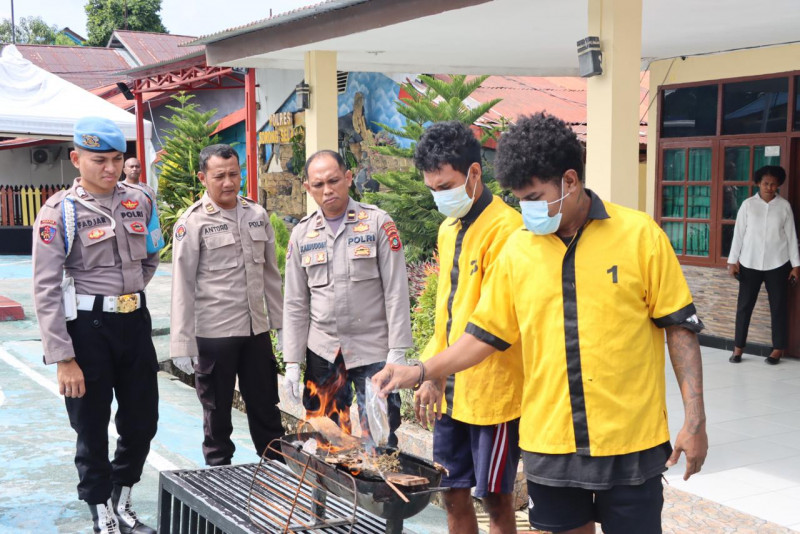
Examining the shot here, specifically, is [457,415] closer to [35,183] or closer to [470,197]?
[470,197]

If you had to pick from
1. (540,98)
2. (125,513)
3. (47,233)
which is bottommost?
(125,513)

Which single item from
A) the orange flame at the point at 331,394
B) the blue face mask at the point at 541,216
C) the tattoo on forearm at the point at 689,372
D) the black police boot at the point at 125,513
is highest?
the blue face mask at the point at 541,216

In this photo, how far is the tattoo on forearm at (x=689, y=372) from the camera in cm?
267

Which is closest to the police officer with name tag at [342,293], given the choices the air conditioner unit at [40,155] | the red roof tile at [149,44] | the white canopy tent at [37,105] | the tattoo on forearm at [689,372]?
the tattoo on forearm at [689,372]

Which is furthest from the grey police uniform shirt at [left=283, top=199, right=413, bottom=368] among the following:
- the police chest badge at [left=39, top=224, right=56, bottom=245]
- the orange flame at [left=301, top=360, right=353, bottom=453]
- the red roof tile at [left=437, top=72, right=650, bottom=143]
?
the red roof tile at [left=437, top=72, right=650, bottom=143]

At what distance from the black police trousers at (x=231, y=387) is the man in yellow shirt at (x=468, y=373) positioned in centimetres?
165

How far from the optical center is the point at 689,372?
269 centimetres

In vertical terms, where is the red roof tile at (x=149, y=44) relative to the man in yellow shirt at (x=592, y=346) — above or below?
above

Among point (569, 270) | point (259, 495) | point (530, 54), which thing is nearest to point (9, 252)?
point (530, 54)

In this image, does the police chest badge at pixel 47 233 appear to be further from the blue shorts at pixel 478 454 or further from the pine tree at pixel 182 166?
the pine tree at pixel 182 166

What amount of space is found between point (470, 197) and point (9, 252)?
20695 millimetres

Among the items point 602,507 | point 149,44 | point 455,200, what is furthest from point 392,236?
point 149,44

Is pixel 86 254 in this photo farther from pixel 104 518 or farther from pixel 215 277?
pixel 104 518

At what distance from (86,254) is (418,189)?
4.96 metres
